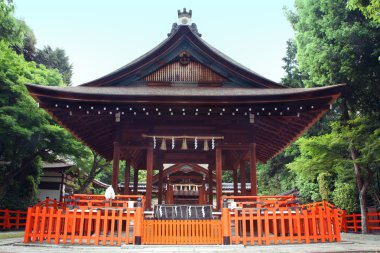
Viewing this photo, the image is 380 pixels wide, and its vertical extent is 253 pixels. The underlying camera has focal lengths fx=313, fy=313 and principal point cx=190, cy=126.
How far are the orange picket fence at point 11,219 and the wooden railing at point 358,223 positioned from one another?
1932 cm

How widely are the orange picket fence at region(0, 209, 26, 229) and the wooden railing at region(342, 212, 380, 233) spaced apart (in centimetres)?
1932

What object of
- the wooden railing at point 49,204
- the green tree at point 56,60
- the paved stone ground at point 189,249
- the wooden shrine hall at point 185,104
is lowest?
the paved stone ground at point 189,249

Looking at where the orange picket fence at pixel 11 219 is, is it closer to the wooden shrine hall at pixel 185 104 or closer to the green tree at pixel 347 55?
the wooden shrine hall at pixel 185 104

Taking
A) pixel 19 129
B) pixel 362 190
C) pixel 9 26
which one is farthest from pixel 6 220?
pixel 362 190

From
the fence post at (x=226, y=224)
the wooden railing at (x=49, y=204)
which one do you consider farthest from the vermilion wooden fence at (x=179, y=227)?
the wooden railing at (x=49, y=204)

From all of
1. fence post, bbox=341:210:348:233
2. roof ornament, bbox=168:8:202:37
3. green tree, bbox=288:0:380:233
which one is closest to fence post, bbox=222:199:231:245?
roof ornament, bbox=168:8:202:37

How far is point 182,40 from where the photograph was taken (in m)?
12.6

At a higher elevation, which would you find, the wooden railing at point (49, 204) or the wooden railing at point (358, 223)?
the wooden railing at point (49, 204)

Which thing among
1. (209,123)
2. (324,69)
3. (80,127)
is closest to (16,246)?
(80,127)

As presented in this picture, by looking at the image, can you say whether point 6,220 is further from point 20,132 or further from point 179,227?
point 179,227

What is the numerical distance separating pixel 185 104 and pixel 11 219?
15.4 metres

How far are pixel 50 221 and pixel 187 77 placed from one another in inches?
280

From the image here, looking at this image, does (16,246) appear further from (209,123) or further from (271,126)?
(271,126)

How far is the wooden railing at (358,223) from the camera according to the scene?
17.2 meters
